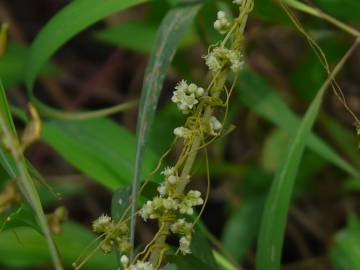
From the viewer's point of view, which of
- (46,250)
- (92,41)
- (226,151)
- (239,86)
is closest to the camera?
(46,250)

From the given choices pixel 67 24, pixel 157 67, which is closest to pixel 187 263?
pixel 157 67

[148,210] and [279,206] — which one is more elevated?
[148,210]

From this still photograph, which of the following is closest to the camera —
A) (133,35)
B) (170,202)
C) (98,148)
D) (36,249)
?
(170,202)

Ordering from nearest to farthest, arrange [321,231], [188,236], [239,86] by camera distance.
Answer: [188,236]
[239,86]
[321,231]

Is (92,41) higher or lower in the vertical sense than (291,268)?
higher

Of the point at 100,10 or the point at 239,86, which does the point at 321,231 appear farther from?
the point at 100,10

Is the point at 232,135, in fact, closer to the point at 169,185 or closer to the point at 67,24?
the point at 67,24

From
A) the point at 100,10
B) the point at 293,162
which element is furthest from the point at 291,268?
the point at 100,10

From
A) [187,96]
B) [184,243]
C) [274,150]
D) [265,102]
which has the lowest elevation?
[274,150]

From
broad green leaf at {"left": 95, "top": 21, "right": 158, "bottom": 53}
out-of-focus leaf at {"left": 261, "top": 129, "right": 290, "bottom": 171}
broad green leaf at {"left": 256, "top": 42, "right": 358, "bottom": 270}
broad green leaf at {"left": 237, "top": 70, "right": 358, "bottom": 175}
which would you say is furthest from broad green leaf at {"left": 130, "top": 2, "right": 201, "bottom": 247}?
out-of-focus leaf at {"left": 261, "top": 129, "right": 290, "bottom": 171}
